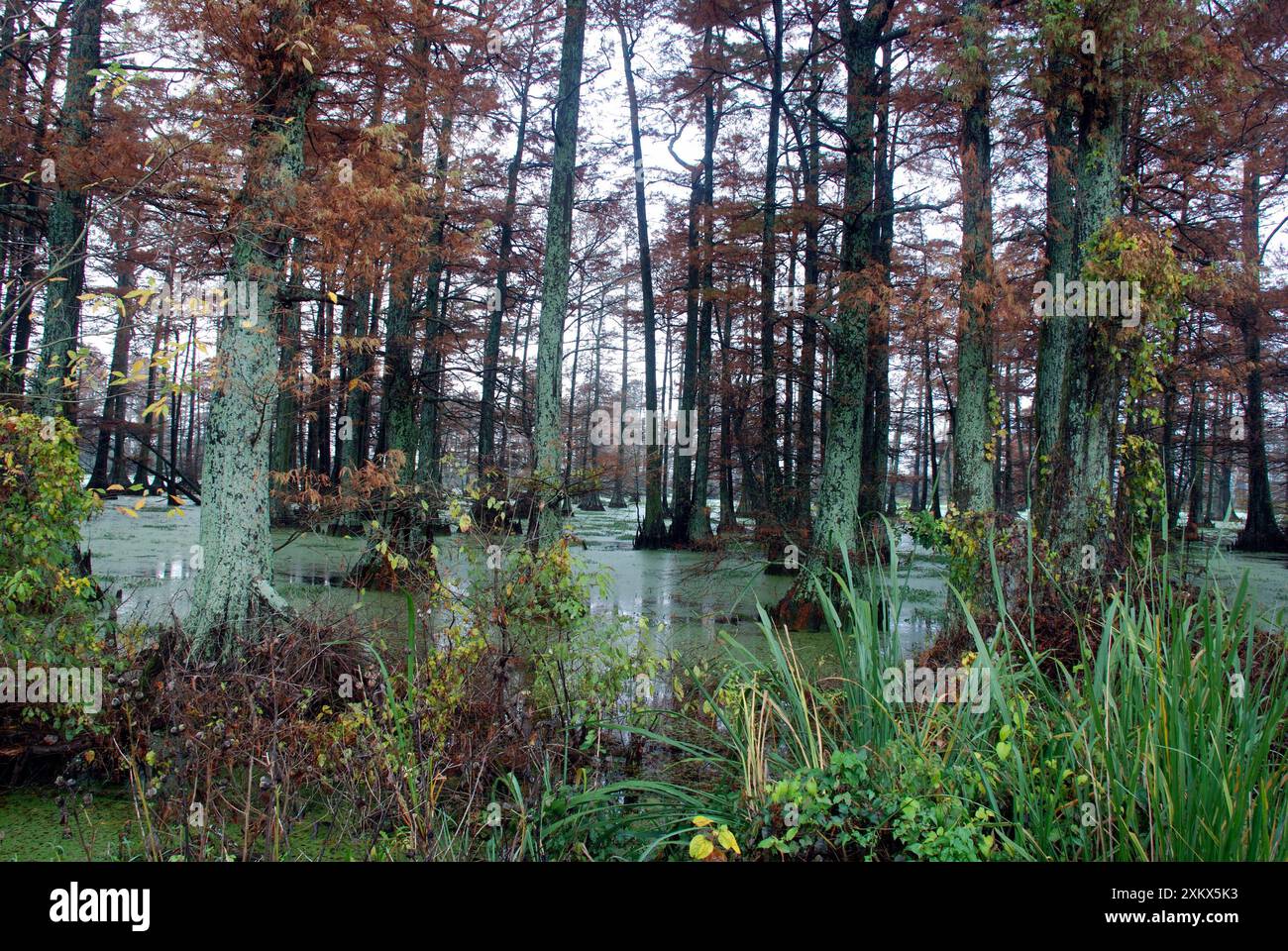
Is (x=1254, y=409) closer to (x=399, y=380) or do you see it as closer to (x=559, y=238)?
(x=559, y=238)

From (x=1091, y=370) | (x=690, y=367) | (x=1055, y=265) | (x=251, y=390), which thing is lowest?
(x=251, y=390)

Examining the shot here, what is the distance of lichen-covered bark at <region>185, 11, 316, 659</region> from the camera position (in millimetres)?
6266

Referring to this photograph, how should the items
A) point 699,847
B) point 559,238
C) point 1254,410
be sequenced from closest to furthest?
point 699,847, point 559,238, point 1254,410

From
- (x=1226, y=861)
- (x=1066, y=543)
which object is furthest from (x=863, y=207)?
(x=1226, y=861)

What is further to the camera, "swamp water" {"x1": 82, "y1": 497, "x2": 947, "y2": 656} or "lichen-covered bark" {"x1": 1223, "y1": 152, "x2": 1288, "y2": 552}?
"lichen-covered bark" {"x1": 1223, "y1": 152, "x2": 1288, "y2": 552}

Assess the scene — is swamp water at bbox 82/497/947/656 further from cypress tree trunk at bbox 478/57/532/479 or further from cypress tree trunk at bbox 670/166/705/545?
cypress tree trunk at bbox 478/57/532/479

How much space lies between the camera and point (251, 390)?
21.0ft

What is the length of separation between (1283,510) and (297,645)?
2412 centimetres

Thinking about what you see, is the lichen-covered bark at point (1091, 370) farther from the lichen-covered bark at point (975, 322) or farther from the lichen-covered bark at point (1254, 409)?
the lichen-covered bark at point (1254, 409)

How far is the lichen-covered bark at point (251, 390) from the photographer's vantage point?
6266mm

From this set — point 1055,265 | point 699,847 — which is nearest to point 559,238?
point 1055,265

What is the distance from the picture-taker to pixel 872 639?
9.55 ft

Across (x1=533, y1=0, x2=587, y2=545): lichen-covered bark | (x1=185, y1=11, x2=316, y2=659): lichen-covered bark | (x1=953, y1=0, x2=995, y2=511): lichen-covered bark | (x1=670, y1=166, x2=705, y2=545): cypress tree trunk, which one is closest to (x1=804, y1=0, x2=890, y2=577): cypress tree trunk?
(x1=953, y1=0, x2=995, y2=511): lichen-covered bark

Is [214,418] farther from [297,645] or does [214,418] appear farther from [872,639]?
Answer: [872,639]
